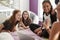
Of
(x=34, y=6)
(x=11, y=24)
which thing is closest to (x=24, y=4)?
(x=34, y=6)

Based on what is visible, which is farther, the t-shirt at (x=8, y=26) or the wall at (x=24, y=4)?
the wall at (x=24, y=4)

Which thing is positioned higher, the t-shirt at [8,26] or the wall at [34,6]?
the wall at [34,6]

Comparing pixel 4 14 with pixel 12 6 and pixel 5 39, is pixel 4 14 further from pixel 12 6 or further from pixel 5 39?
pixel 5 39

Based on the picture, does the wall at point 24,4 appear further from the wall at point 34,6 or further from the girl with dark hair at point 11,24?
the girl with dark hair at point 11,24

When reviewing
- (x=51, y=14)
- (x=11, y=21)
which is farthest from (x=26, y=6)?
(x=51, y=14)

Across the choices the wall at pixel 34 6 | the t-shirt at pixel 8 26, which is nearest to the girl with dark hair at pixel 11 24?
the t-shirt at pixel 8 26

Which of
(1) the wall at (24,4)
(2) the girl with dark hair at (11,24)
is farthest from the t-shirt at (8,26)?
(1) the wall at (24,4)

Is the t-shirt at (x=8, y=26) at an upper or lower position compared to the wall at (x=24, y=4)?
lower

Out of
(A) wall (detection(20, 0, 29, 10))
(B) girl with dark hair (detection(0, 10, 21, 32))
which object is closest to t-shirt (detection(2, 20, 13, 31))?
(B) girl with dark hair (detection(0, 10, 21, 32))

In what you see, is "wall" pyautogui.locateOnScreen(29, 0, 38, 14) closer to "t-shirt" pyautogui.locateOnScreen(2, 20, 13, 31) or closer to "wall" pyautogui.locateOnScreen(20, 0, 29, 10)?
"wall" pyautogui.locateOnScreen(20, 0, 29, 10)

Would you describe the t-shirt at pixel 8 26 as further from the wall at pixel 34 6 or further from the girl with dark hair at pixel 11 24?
the wall at pixel 34 6

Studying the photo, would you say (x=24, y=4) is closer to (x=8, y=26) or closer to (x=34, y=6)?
(x=34, y=6)

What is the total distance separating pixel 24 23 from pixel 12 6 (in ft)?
3.12

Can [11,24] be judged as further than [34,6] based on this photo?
No
